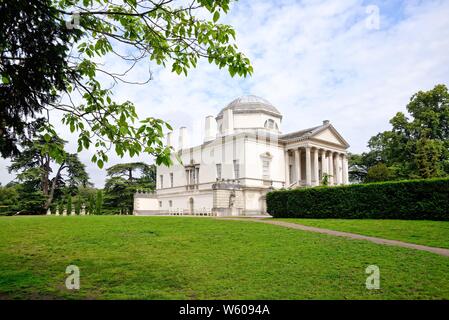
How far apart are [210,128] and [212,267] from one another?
137ft

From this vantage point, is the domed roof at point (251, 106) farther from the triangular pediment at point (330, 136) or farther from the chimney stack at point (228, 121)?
the triangular pediment at point (330, 136)

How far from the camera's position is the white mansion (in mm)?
37844

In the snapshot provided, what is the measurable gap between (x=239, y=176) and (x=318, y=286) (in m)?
33.0

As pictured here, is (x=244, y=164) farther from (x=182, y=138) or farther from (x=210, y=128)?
(x=182, y=138)

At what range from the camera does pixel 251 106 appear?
4778 centimetres

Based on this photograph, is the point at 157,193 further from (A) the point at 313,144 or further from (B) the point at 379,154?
(B) the point at 379,154

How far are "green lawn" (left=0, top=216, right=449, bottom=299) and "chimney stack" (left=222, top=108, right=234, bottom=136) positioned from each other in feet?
113

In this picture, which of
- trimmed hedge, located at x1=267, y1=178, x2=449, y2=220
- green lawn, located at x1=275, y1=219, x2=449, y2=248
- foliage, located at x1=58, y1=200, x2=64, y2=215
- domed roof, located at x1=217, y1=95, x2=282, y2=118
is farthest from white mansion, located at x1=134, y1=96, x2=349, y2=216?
green lawn, located at x1=275, y1=219, x2=449, y2=248

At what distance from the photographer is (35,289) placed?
20.2 ft

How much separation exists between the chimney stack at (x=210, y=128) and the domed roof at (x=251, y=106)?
144cm

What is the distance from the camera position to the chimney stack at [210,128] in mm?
48875

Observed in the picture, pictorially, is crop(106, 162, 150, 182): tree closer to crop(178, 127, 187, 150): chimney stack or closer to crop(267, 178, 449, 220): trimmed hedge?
crop(178, 127, 187, 150): chimney stack

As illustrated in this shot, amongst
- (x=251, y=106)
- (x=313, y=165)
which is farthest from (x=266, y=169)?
(x=251, y=106)

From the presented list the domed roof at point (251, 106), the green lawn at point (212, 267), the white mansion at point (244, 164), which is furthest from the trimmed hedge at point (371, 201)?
the domed roof at point (251, 106)
